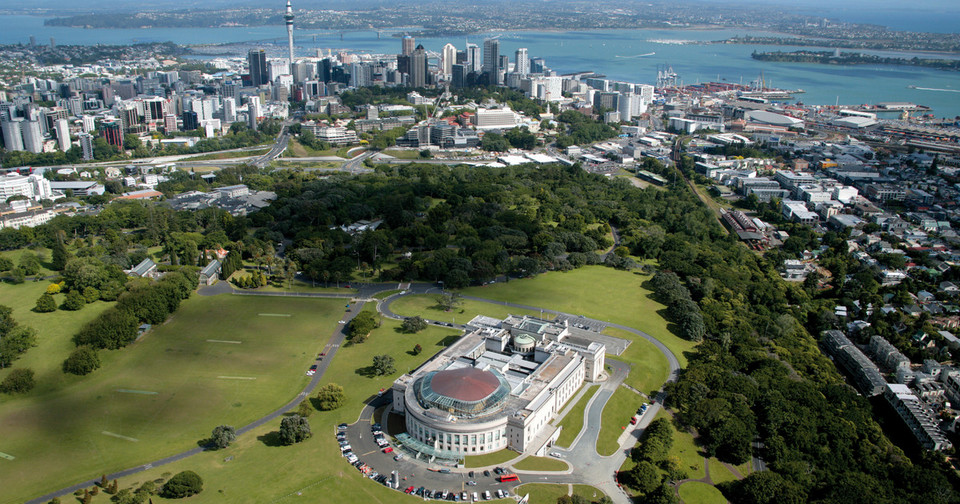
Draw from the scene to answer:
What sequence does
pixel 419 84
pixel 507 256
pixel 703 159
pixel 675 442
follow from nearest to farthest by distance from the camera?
pixel 675 442
pixel 507 256
pixel 703 159
pixel 419 84

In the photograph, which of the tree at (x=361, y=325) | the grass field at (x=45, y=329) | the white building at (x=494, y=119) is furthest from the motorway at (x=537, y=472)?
the white building at (x=494, y=119)

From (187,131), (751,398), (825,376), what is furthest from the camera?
(187,131)

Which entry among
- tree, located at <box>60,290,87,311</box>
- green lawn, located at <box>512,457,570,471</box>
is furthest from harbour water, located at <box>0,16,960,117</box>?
tree, located at <box>60,290,87,311</box>

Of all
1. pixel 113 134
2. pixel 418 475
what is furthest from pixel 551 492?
pixel 113 134

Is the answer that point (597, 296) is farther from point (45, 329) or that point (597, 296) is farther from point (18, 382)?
point (45, 329)

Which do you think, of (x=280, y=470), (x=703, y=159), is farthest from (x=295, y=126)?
(x=280, y=470)

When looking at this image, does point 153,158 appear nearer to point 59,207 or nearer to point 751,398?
point 59,207
